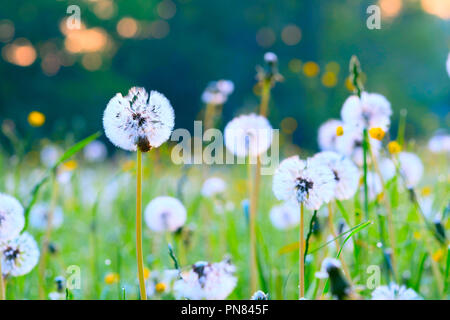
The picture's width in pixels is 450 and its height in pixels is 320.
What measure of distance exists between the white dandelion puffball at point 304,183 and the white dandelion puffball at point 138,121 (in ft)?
0.48

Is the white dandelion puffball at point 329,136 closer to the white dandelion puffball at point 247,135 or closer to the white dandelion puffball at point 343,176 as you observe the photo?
the white dandelion puffball at point 247,135

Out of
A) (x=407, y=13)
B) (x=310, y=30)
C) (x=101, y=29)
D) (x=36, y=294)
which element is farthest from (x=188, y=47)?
(x=36, y=294)

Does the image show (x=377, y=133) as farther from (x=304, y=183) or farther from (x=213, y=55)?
(x=213, y=55)

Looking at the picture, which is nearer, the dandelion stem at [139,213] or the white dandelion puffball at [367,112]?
the dandelion stem at [139,213]

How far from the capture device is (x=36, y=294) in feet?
4.06

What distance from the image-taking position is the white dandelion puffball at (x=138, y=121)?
21.5 inches

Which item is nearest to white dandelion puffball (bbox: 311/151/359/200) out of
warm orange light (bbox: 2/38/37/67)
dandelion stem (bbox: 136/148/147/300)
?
dandelion stem (bbox: 136/148/147/300)

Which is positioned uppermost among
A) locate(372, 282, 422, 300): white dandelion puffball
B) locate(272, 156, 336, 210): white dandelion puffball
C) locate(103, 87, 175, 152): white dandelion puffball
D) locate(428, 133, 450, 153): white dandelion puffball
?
locate(428, 133, 450, 153): white dandelion puffball

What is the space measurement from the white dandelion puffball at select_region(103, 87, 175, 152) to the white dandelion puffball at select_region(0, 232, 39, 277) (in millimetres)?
274

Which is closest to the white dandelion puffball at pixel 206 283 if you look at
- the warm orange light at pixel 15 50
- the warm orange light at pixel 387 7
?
the warm orange light at pixel 387 7

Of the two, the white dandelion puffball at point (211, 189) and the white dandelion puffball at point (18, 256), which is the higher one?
the white dandelion puffball at point (211, 189)

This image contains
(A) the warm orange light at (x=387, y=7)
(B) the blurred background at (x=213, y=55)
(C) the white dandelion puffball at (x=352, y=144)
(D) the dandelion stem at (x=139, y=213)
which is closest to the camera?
(D) the dandelion stem at (x=139, y=213)

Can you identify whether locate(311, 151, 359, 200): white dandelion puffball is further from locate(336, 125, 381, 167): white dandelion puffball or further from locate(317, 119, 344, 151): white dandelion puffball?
locate(317, 119, 344, 151): white dandelion puffball

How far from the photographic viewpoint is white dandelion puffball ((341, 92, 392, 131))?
80 cm
